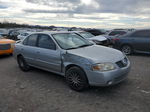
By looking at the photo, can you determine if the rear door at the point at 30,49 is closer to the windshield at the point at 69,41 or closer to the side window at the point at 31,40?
the side window at the point at 31,40

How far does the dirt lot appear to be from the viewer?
11.9ft

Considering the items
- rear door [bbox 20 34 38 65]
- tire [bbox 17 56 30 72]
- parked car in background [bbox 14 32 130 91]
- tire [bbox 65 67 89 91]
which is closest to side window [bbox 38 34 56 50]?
parked car in background [bbox 14 32 130 91]

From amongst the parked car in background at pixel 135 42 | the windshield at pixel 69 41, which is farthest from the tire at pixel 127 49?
the windshield at pixel 69 41

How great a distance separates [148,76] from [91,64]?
98.2 inches

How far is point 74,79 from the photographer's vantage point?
14.5 feet

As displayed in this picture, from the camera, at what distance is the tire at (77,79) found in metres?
4.20

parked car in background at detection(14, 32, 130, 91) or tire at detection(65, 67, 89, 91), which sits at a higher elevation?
parked car in background at detection(14, 32, 130, 91)

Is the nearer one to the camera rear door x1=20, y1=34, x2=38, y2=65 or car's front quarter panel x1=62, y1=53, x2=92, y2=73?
car's front quarter panel x1=62, y1=53, x2=92, y2=73

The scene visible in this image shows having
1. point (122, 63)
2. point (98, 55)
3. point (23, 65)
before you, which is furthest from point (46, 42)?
point (122, 63)

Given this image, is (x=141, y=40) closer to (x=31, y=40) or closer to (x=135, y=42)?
(x=135, y=42)

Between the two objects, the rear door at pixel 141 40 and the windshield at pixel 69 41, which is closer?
the windshield at pixel 69 41

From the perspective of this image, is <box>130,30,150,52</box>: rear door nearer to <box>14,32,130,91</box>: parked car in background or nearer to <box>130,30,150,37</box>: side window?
<box>130,30,150,37</box>: side window

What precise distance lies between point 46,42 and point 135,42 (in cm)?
578

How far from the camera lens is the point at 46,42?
5391 mm
